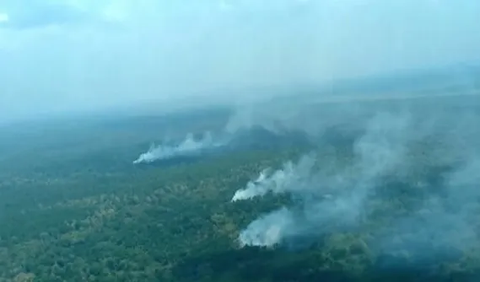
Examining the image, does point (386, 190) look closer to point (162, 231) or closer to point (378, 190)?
point (378, 190)

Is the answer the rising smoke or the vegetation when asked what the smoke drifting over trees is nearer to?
the rising smoke

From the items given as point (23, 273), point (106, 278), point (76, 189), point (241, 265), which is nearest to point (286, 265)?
point (241, 265)

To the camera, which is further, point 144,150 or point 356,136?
point 144,150

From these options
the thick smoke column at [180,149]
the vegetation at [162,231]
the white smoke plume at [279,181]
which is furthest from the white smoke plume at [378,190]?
the thick smoke column at [180,149]

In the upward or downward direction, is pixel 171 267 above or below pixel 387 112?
below

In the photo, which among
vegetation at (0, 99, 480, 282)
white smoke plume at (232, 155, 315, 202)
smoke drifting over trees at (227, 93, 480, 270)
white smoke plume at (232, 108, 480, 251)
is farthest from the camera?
white smoke plume at (232, 155, 315, 202)

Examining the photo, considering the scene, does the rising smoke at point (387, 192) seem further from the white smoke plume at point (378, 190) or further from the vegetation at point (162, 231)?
the vegetation at point (162, 231)

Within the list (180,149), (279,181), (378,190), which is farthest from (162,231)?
(180,149)

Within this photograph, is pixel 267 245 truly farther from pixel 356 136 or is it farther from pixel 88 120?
pixel 88 120

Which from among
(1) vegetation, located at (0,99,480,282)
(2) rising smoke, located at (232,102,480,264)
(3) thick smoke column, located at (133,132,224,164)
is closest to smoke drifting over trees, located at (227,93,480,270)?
(2) rising smoke, located at (232,102,480,264)
